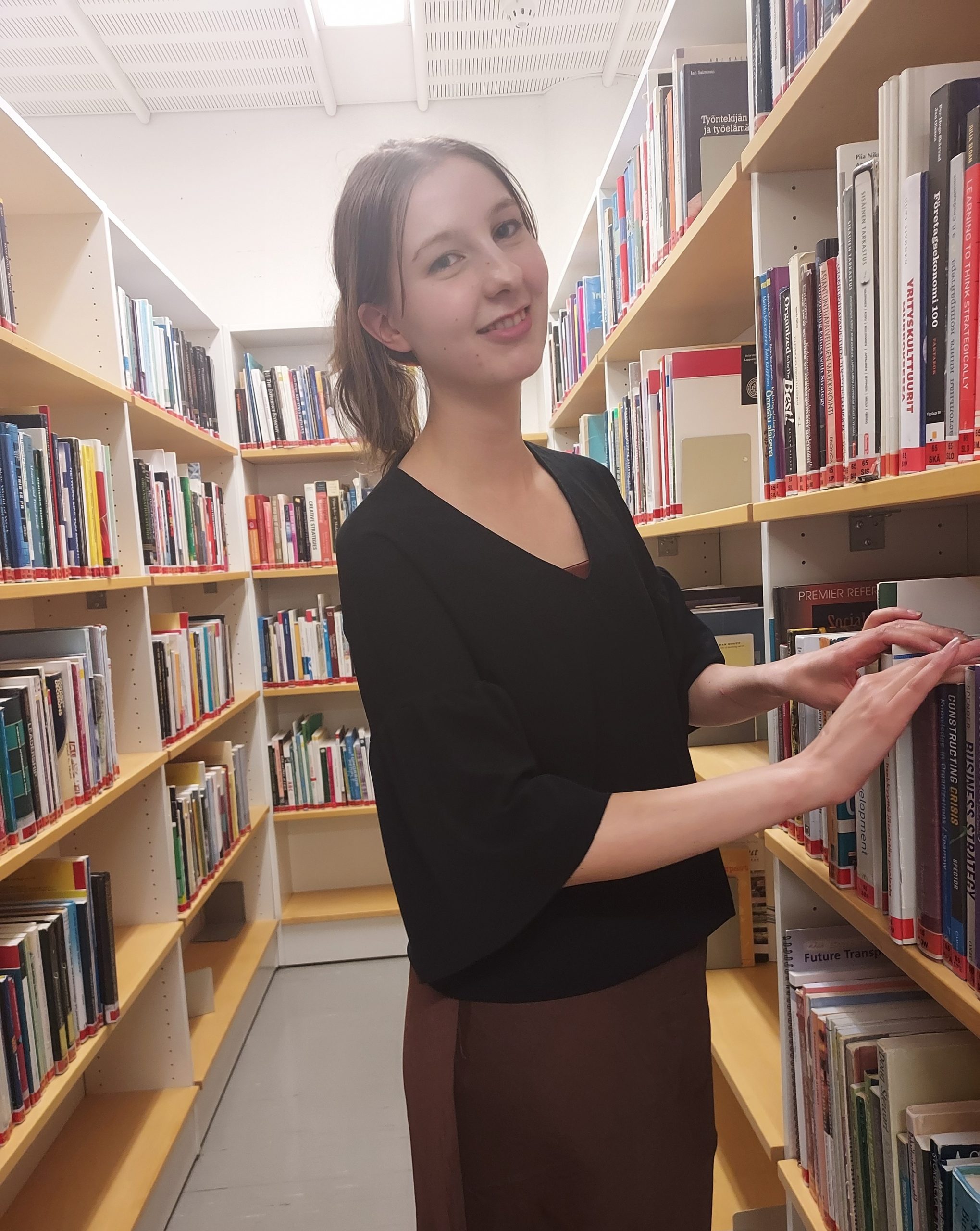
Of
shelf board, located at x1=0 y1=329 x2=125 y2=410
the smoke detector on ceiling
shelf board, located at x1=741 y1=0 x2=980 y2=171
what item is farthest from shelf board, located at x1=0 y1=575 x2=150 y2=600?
the smoke detector on ceiling

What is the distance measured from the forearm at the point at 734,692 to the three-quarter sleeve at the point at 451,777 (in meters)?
0.33

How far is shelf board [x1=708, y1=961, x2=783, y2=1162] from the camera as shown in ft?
4.51

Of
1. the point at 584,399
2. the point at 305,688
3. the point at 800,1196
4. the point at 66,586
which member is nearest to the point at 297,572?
the point at 305,688

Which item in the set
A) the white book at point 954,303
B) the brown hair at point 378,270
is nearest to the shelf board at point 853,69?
the white book at point 954,303

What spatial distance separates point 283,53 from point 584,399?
188 centimetres

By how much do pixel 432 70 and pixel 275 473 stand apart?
1756 mm

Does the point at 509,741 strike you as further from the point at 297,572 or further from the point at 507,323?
the point at 297,572

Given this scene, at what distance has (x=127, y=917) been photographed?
2.27 meters

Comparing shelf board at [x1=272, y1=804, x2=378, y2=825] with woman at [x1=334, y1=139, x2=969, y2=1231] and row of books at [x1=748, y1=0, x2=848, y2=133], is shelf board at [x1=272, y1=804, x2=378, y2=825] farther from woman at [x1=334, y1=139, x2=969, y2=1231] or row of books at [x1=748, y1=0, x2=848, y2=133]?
row of books at [x1=748, y1=0, x2=848, y2=133]

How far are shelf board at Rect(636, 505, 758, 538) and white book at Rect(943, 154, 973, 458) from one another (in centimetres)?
46

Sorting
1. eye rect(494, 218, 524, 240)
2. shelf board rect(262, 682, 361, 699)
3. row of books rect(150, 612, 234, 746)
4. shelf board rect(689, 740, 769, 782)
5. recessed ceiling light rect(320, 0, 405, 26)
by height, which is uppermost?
recessed ceiling light rect(320, 0, 405, 26)

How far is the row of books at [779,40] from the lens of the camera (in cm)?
99

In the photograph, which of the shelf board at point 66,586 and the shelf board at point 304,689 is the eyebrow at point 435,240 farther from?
the shelf board at point 304,689

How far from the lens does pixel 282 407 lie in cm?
353
